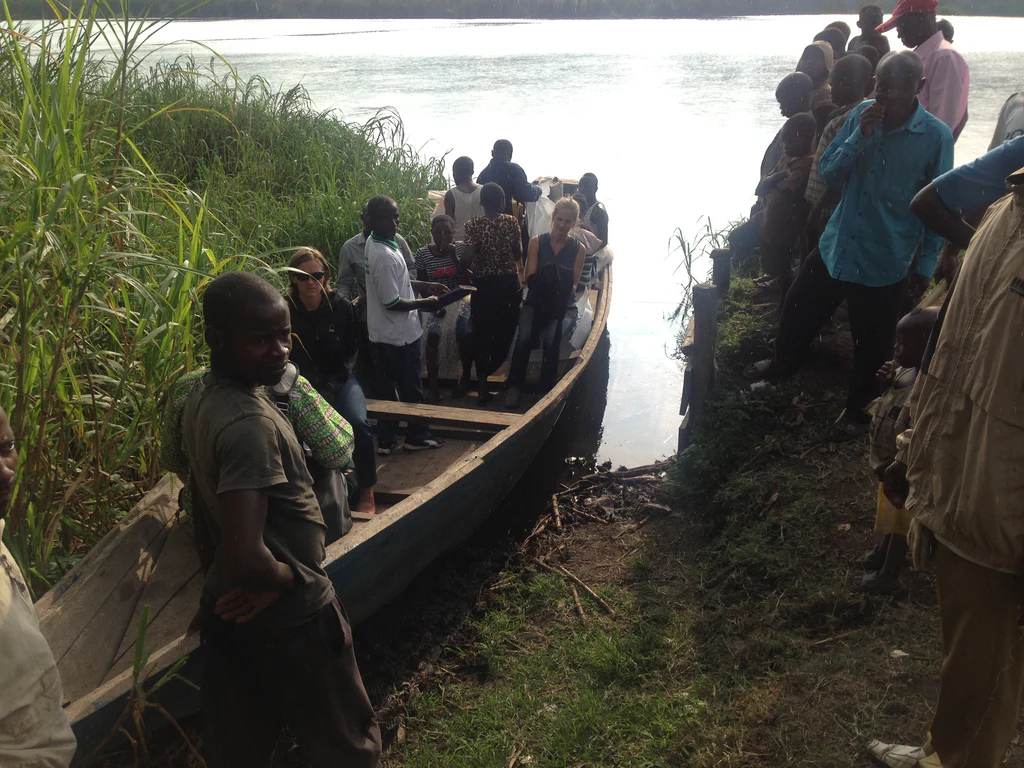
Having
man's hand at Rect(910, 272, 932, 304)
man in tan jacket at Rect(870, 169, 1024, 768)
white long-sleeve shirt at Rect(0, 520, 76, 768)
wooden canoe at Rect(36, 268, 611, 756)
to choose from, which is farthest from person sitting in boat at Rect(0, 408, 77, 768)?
man's hand at Rect(910, 272, 932, 304)

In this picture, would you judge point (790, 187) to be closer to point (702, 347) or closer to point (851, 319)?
point (702, 347)

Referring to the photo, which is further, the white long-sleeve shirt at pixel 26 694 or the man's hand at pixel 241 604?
the man's hand at pixel 241 604

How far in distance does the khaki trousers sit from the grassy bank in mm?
563

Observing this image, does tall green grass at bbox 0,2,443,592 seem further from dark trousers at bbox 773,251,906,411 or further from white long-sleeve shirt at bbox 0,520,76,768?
dark trousers at bbox 773,251,906,411

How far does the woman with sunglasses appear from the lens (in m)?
3.79

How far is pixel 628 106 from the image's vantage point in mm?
19469

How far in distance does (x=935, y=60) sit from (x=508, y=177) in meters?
3.39

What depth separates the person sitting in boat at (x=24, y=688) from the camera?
1.39 meters

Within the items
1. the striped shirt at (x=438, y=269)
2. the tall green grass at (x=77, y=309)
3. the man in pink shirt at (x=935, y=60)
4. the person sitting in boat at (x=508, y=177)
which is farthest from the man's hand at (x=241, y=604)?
the person sitting in boat at (x=508, y=177)

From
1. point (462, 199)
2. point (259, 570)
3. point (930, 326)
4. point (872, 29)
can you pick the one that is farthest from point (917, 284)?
point (259, 570)

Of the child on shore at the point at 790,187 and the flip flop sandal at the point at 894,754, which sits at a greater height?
the child on shore at the point at 790,187

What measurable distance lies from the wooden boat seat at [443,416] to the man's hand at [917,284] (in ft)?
7.45

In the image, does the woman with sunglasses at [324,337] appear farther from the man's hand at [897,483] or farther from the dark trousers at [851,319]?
the dark trousers at [851,319]

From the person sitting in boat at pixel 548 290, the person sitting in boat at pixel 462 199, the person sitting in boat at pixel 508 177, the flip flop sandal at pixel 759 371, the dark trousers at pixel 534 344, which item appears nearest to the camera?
the flip flop sandal at pixel 759 371
